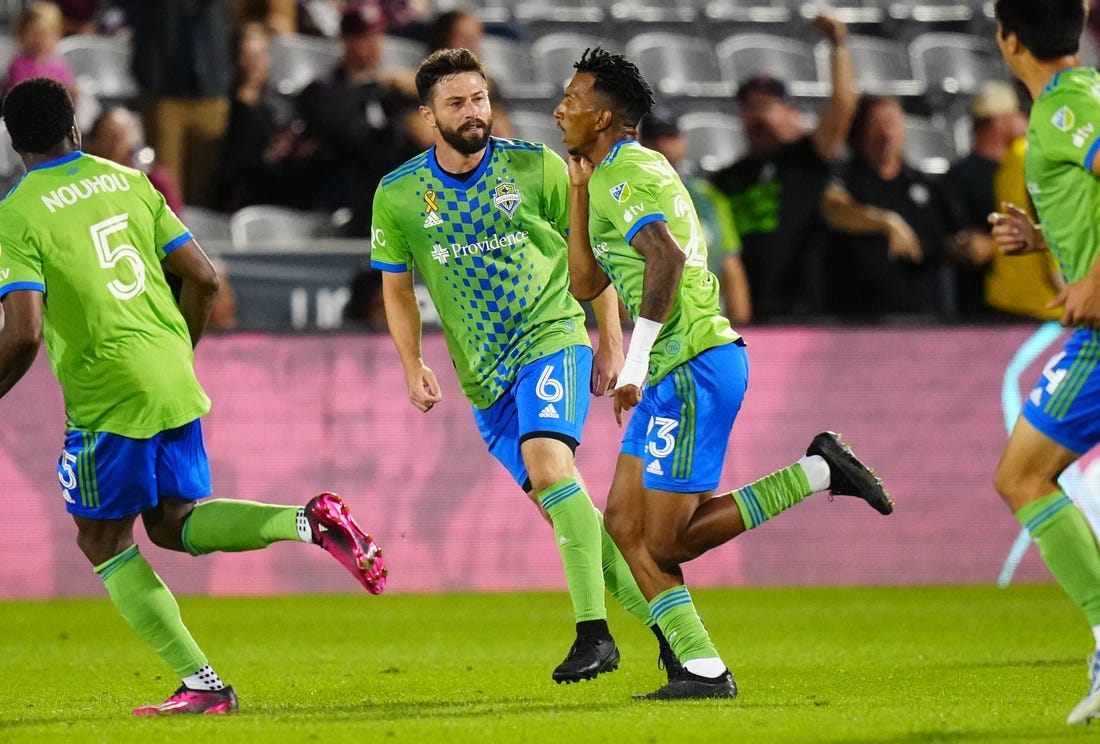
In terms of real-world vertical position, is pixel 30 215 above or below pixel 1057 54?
below

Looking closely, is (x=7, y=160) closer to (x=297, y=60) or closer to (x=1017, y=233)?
(x=297, y=60)

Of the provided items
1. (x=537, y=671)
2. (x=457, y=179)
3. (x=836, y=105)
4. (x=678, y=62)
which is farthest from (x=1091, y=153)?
(x=678, y=62)

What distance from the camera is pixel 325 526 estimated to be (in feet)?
20.6

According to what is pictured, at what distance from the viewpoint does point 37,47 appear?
41.2 ft

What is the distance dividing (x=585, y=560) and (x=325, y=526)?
94 cm

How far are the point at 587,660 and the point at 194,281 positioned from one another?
2.03 metres

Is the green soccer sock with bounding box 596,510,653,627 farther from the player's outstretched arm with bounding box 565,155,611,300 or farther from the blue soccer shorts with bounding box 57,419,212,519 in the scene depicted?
the blue soccer shorts with bounding box 57,419,212,519

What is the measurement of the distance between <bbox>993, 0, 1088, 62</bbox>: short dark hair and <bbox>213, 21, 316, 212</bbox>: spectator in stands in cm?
756

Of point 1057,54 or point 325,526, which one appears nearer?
point 1057,54

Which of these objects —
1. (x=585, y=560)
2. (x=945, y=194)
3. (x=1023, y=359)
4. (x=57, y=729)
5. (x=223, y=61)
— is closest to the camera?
(x=57, y=729)

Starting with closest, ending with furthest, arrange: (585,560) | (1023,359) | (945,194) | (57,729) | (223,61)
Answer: (57,729) < (585,560) < (1023,359) < (945,194) < (223,61)

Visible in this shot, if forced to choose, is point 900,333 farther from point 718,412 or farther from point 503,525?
point 718,412

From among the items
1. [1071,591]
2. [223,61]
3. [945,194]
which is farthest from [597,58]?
[223,61]

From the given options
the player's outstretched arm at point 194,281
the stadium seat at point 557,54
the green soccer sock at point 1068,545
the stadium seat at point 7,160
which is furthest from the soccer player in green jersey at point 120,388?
the stadium seat at point 557,54
